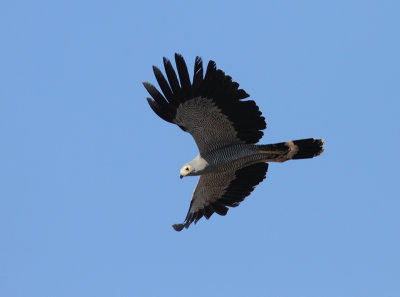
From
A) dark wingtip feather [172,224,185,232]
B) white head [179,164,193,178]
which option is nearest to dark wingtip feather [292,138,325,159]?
white head [179,164,193,178]

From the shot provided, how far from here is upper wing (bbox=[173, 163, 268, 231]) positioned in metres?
20.6

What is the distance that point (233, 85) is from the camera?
18422mm

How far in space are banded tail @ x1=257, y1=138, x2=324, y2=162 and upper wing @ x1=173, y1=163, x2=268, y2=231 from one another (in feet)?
2.47

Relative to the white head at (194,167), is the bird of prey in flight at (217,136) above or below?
above

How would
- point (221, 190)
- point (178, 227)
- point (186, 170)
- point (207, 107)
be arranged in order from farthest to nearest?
point (221, 190)
point (178, 227)
point (186, 170)
point (207, 107)

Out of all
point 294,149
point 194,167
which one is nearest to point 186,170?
point 194,167

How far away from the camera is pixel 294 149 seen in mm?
19688

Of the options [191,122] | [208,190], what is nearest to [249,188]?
[208,190]

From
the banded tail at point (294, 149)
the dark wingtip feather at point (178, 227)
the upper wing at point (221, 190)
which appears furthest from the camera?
the dark wingtip feather at point (178, 227)

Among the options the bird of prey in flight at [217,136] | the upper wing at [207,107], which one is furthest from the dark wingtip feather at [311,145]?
the upper wing at [207,107]

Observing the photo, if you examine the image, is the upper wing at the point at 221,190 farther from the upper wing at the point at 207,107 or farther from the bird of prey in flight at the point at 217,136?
the upper wing at the point at 207,107

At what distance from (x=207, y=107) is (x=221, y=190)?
2.98 metres

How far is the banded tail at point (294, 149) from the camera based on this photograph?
64.3 feet

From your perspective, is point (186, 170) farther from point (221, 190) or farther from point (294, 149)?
point (294, 149)
